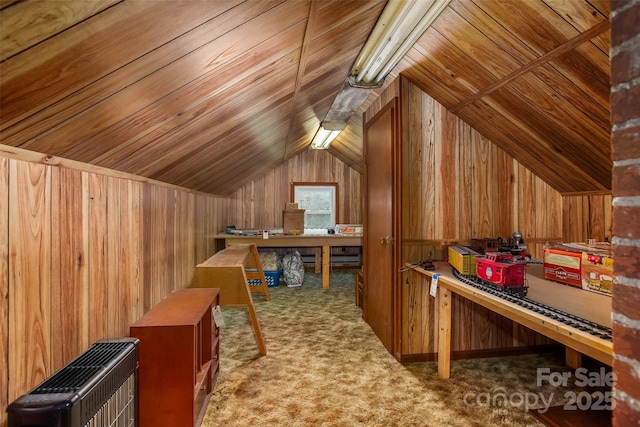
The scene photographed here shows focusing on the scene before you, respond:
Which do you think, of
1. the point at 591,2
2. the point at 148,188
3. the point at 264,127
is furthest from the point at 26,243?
the point at 591,2

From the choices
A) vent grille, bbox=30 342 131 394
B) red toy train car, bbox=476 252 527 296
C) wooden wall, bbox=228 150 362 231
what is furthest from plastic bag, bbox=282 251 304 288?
vent grille, bbox=30 342 131 394

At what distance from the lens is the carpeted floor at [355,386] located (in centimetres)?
180

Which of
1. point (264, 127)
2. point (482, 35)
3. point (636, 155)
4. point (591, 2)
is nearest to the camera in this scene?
point (636, 155)

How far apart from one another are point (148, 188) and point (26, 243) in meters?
1.02

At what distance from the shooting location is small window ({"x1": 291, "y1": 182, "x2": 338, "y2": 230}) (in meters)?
6.24

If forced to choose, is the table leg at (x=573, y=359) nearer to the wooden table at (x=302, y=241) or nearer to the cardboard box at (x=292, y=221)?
the wooden table at (x=302, y=241)

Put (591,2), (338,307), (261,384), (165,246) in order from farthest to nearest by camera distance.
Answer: (338,307) → (165,246) → (261,384) → (591,2)

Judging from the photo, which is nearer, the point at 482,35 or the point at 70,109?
the point at 70,109

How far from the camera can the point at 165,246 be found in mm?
2297

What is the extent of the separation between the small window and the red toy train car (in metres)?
4.50

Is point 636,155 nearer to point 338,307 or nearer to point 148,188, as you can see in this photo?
point 148,188

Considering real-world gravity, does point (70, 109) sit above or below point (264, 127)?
below

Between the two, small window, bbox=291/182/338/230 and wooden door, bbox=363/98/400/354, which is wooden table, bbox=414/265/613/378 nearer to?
wooden door, bbox=363/98/400/354

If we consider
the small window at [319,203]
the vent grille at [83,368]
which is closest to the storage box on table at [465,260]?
the vent grille at [83,368]
